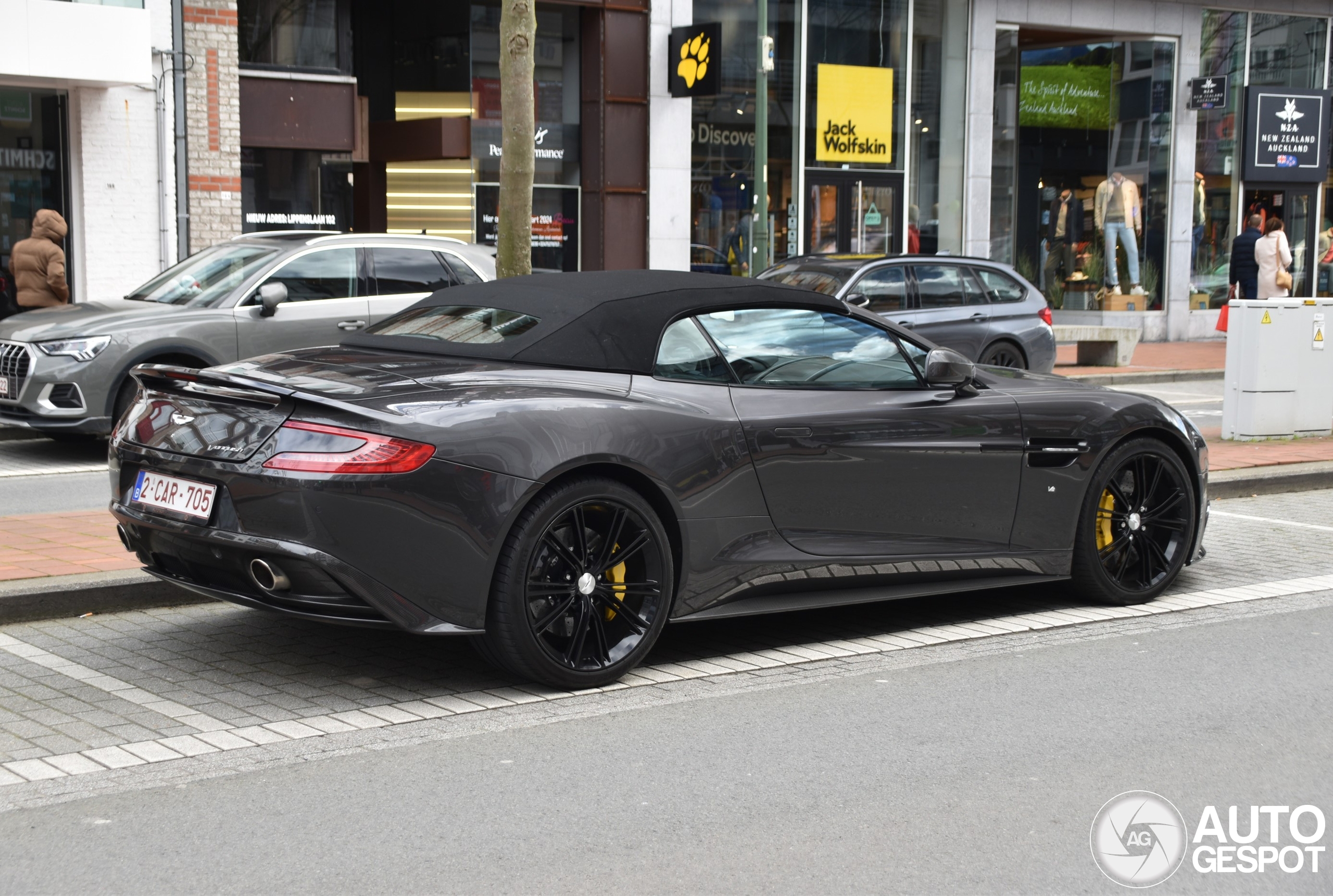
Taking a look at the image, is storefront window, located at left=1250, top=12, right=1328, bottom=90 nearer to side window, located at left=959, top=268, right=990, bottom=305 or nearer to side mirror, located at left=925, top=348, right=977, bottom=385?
side window, located at left=959, top=268, right=990, bottom=305

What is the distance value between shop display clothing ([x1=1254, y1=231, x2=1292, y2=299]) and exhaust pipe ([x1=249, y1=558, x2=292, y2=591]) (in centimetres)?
1966

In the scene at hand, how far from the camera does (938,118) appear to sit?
84.0 ft

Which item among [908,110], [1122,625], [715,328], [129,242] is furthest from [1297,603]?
[908,110]

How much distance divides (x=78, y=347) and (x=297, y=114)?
9.72 metres

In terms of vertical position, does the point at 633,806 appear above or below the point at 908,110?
below

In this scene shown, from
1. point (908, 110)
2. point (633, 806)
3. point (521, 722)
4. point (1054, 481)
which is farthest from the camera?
point (908, 110)

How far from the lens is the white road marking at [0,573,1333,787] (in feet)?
14.8

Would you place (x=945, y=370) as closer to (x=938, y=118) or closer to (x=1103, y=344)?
(x=1103, y=344)

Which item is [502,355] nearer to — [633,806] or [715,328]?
[715,328]

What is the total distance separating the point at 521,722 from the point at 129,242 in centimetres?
1504

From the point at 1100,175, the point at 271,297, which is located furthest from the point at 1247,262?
the point at 271,297

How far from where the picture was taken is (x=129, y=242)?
1831 centimetres

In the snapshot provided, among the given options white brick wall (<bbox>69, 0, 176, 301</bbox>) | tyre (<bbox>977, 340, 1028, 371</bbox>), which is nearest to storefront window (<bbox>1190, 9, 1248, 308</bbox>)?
tyre (<bbox>977, 340, 1028, 371</bbox>)

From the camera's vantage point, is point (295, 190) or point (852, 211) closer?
point (295, 190)
